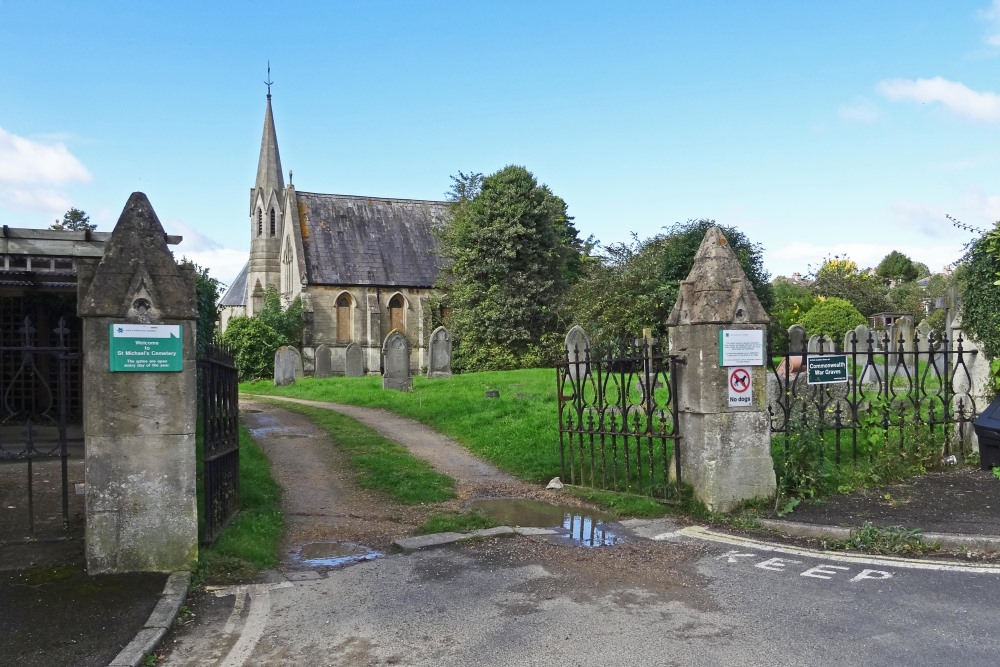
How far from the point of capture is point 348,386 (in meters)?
26.2

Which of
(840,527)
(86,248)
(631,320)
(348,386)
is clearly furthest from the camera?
Answer: (631,320)

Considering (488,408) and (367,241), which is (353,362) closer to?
(367,241)

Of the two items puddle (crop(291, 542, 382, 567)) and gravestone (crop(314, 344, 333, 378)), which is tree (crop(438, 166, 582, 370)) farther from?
puddle (crop(291, 542, 382, 567))

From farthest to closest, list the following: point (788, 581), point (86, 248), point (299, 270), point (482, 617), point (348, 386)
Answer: point (299, 270) → point (348, 386) → point (86, 248) → point (788, 581) → point (482, 617)

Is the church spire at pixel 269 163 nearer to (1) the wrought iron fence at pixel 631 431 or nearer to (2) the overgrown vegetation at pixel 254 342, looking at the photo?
(2) the overgrown vegetation at pixel 254 342

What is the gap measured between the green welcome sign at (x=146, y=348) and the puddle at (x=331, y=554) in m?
2.11

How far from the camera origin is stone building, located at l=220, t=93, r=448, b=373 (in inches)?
1663

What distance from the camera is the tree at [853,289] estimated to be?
160ft

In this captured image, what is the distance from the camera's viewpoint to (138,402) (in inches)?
251

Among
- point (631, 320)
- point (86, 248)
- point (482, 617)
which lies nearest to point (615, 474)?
point (482, 617)

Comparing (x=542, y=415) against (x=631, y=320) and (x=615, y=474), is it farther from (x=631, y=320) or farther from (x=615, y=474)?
(x=631, y=320)

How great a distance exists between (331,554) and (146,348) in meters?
2.54

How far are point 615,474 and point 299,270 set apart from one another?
35.3 metres

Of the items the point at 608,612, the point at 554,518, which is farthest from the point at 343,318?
the point at 608,612
